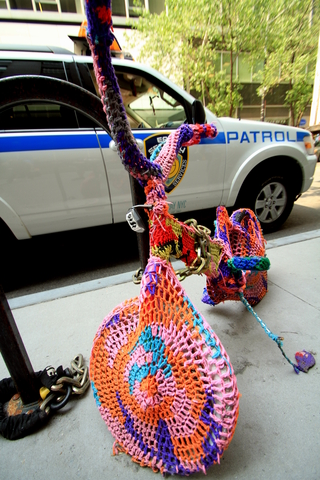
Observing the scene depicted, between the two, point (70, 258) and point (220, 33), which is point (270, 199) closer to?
point (70, 258)

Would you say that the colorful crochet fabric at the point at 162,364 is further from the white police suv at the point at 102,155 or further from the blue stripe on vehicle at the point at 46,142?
the blue stripe on vehicle at the point at 46,142

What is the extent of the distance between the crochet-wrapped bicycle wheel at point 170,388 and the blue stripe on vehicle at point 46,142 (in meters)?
1.88

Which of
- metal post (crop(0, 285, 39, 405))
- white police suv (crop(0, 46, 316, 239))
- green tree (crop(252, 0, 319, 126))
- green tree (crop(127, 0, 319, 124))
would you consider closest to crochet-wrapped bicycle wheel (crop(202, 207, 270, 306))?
white police suv (crop(0, 46, 316, 239))

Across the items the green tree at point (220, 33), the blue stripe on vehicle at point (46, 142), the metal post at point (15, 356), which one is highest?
the green tree at point (220, 33)

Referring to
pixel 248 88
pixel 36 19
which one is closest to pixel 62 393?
pixel 36 19

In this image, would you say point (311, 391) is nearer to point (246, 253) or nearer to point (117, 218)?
point (246, 253)

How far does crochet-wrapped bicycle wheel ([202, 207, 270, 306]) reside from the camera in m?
1.24

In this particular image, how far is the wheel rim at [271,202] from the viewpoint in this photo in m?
3.37

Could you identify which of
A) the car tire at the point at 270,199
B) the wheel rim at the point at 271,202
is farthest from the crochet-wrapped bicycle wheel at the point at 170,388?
the wheel rim at the point at 271,202

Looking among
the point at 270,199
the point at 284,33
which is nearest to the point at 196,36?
the point at 284,33

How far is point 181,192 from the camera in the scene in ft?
9.42

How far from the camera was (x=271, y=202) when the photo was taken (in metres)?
3.43

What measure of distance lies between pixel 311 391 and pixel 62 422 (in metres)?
1.13

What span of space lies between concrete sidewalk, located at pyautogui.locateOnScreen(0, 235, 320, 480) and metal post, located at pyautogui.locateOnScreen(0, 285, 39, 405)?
0.54 feet
